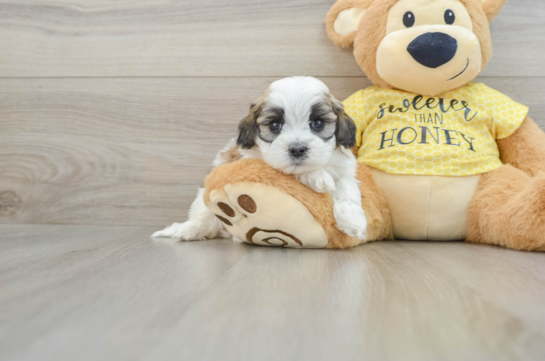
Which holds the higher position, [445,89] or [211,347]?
[445,89]

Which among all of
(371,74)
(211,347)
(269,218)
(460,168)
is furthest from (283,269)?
(371,74)

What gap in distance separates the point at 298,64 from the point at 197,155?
1.69 ft

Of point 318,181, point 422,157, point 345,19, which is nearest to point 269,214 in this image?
point 318,181

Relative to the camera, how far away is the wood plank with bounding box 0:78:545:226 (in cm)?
156

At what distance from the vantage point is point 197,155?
1.57 meters

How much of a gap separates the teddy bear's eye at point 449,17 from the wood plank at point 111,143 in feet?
2.09

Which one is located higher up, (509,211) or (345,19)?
(345,19)

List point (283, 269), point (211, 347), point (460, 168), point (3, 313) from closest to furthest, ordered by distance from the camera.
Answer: point (211, 347) → point (3, 313) → point (283, 269) → point (460, 168)

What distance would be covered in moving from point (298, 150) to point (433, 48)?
515 mm

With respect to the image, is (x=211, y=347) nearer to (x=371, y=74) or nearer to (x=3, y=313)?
(x=3, y=313)

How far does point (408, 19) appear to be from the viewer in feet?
3.88

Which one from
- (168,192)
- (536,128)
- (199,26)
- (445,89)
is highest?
(199,26)

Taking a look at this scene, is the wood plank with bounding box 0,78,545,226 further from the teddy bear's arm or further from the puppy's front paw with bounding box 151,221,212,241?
the teddy bear's arm

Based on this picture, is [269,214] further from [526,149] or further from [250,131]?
[526,149]
